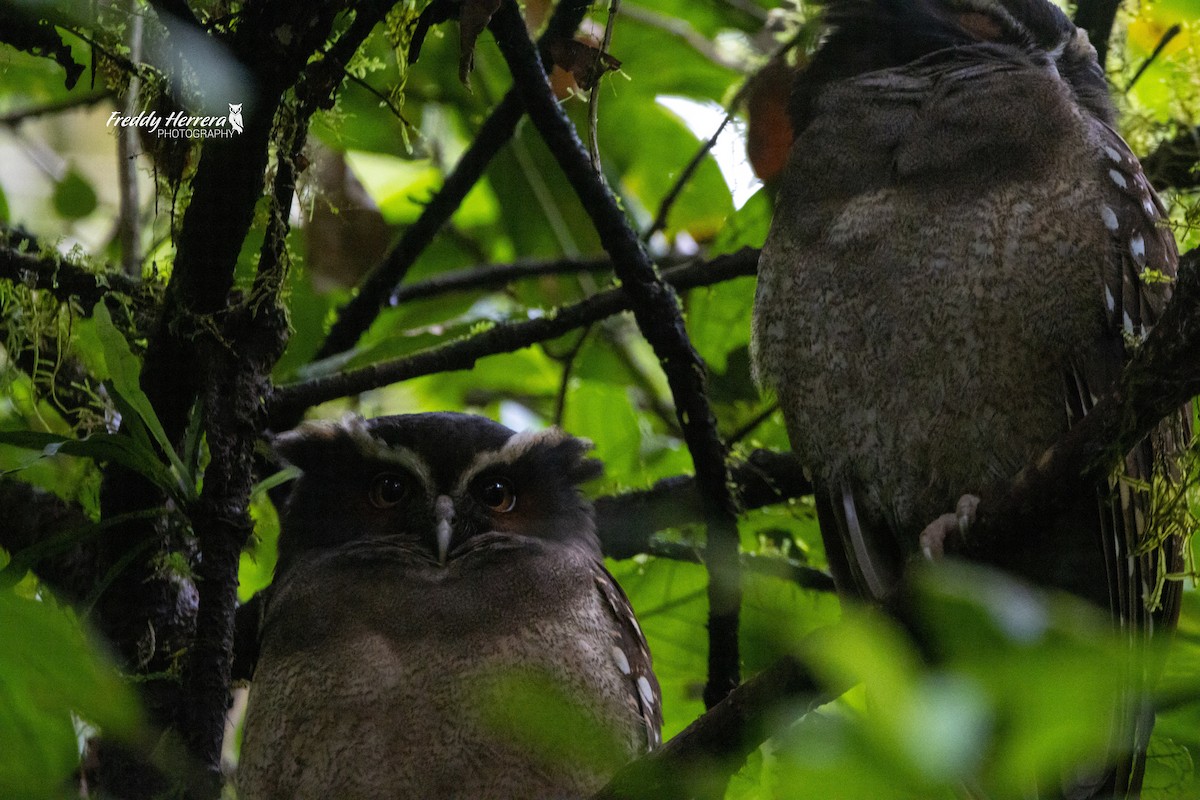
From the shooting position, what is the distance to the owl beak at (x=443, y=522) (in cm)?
281

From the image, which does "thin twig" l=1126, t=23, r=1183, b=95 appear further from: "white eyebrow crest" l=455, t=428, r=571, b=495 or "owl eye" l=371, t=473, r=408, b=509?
"owl eye" l=371, t=473, r=408, b=509

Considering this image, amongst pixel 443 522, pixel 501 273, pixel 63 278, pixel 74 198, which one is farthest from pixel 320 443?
pixel 74 198

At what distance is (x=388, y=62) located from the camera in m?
3.81

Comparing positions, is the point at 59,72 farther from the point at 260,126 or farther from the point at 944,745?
the point at 944,745

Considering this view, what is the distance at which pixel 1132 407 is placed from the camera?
69.2 inches

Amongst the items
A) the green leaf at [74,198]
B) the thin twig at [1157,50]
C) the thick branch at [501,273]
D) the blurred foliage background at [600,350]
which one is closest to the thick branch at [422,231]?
the blurred foliage background at [600,350]

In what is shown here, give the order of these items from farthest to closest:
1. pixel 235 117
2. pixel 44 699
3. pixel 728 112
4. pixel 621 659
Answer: pixel 728 112, pixel 621 659, pixel 235 117, pixel 44 699

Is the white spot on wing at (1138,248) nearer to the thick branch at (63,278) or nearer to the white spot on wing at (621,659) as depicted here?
the white spot on wing at (621,659)

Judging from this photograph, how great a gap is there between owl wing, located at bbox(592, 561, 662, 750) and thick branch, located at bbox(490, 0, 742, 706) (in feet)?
0.44

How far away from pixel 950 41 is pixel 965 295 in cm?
86

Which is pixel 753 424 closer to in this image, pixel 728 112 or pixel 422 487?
pixel 728 112

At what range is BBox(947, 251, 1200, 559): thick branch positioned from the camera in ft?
5.70

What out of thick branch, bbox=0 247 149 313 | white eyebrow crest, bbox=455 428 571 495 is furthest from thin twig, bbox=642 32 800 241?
thick branch, bbox=0 247 149 313

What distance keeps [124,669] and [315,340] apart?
1594mm
